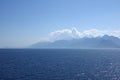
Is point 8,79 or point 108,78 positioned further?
point 108,78

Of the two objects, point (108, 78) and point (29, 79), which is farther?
point (108, 78)

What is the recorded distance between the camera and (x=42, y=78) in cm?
10212

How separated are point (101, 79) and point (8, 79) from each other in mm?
41167

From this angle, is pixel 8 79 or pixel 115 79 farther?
pixel 115 79

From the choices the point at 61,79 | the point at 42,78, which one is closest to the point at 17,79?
the point at 42,78

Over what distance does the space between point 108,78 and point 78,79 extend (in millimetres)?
15795

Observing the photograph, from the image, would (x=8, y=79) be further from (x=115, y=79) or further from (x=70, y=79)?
(x=115, y=79)

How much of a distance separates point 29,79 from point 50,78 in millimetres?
9648

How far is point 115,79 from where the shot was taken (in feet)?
348

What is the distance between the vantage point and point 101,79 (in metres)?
103

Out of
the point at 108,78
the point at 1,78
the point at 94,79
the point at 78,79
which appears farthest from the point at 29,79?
the point at 108,78

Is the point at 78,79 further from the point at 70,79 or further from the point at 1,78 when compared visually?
the point at 1,78

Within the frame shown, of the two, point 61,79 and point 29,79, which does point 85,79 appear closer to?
point 61,79

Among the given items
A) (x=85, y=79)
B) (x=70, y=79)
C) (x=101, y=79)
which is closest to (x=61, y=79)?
(x=70, y=79)
